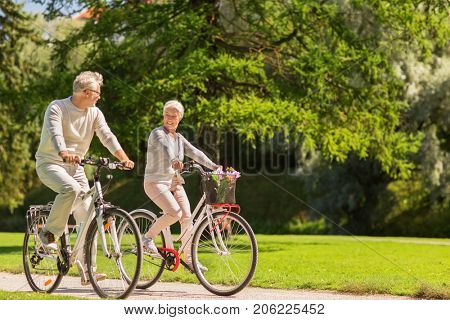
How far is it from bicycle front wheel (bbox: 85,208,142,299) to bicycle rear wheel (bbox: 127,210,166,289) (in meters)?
0.86

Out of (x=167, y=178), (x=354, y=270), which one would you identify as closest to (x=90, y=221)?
(x=167, y=178)

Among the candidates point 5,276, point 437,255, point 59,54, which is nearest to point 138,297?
point 5,276

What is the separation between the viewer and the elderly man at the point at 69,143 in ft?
23.2

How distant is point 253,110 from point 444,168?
554 inches

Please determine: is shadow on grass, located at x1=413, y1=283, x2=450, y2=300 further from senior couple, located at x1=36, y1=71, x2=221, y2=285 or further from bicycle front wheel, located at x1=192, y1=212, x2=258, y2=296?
senior couple, located at x1=36, y1=71, x2=221, y2=285

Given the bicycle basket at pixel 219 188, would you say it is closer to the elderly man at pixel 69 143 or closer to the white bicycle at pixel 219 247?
the white bicycle at pixel 219 247

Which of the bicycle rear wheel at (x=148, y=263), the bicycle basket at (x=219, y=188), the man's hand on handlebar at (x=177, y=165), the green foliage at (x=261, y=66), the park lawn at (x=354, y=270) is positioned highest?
the green foliage at (x=261, y=66)

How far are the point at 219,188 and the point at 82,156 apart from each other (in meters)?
1.26

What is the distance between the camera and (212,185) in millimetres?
7531

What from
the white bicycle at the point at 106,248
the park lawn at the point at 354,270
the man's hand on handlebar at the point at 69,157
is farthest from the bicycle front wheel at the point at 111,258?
the park lawn at the point at 354,270

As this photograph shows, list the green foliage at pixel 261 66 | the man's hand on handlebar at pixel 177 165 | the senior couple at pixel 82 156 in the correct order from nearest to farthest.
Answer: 1. the senior couple at pixel 82 156
2. the man's hand on handlebar at pixel 177 165
3. the green foliage at pixel 261 66

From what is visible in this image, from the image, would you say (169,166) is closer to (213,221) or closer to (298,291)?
(213,221)

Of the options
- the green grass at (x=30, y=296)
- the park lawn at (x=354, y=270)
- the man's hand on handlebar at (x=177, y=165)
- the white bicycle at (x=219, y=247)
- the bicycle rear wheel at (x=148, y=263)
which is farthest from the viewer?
the park lawn at (x=354, y=270)

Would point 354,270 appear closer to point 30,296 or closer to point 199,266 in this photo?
point 199,266
